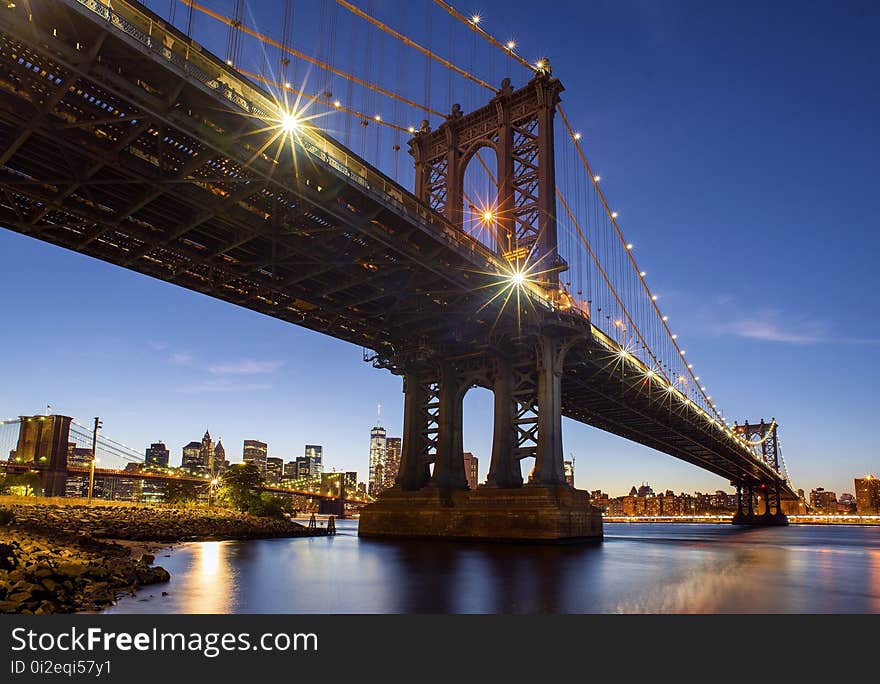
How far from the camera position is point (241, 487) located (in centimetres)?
6800

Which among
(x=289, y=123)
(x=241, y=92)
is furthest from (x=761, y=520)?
(x=241, y=92)

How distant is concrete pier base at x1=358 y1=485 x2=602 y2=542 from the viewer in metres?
36.4

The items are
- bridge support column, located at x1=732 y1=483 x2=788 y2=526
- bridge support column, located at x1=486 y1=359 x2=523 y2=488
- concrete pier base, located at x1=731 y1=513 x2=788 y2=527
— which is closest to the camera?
bridge support column, located at x1=486 y1=359 x2=523 y2=488

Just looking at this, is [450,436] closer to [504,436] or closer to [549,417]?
[504,436]

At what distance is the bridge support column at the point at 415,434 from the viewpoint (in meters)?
44.7

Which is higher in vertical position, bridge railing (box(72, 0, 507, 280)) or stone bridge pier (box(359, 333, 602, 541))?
bridge railing (box(72, 0, 507, 280))

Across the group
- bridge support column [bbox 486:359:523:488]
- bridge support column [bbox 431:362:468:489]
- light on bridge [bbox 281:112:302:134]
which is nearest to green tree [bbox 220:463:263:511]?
bridge support column [bbox 431:362:468:489]

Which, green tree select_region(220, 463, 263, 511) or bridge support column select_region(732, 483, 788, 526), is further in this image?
bridge support column select_region(732, 483, 788, 526)

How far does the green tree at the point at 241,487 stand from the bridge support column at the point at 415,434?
26.8 m

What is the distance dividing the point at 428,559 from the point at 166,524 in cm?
2475

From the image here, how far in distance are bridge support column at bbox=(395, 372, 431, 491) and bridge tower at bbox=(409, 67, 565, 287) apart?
1116 centimetres

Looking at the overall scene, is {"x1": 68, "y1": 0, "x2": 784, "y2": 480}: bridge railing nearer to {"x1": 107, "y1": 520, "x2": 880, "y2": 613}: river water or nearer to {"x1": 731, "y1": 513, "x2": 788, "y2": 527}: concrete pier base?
{"x1": 107, "y1": 520, "x2": 880, "y2": 613}: river water

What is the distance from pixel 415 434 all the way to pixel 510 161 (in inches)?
811

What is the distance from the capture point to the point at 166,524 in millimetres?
43406
